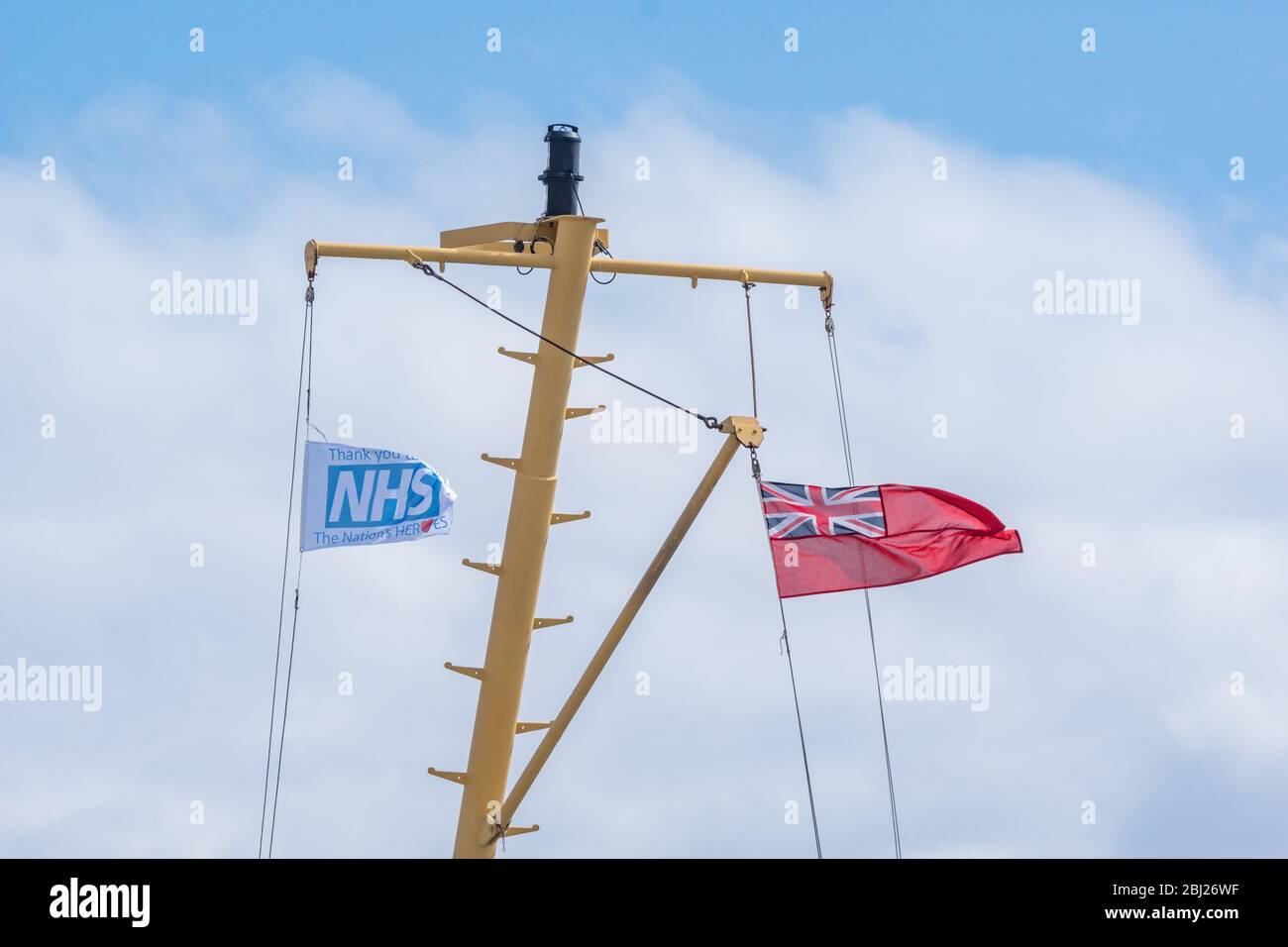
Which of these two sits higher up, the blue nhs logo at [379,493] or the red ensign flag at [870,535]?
the blue nhs logo at [379,493]

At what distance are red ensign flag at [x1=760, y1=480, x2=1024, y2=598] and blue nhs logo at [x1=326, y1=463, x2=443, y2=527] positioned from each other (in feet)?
13.6

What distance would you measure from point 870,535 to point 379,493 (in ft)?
20.1

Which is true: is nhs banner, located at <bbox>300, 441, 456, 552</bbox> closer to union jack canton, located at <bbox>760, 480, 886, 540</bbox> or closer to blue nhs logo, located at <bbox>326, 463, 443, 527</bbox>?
blue nhs logo, located at <bbox>326, 463, 443, 527</bbox>

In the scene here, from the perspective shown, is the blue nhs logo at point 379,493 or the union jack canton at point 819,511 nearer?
the blue nhs logo at point 379,493

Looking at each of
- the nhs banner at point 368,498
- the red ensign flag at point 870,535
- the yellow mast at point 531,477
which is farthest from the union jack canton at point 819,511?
the nhs banner at point 368,498

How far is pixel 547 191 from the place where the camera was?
97.6 ft

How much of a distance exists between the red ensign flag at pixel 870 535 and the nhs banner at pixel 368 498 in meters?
4.08

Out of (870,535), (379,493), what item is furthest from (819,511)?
(379,493)

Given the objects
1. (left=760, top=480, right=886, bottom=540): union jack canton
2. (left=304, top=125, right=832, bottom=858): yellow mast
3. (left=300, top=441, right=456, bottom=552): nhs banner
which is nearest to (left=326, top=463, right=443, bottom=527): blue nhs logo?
(left=300, top=441, right=456, bottom=552): nhs banner

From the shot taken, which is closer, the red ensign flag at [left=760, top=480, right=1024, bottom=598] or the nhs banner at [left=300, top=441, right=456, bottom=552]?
the nhs banner at [left=300, top=441, right=456, bottom=552]

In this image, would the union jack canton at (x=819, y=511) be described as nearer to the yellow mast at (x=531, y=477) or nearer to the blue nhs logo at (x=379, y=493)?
the yellow mast at (x=531, y=477)

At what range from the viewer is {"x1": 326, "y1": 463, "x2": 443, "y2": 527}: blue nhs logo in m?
27.8

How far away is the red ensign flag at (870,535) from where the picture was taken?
2864 cm
